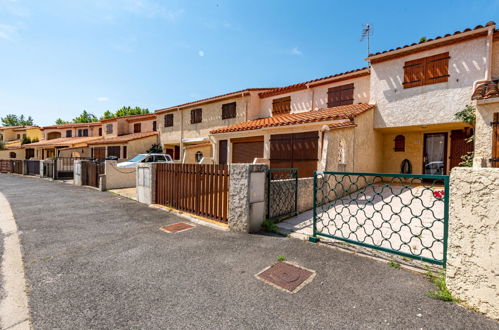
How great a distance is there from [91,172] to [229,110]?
30.9ft

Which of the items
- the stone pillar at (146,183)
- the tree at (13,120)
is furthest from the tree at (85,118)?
the stone pillar at (146,183)

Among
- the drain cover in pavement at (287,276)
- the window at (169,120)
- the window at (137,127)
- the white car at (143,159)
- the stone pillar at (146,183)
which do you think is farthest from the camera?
the window at (137,127)

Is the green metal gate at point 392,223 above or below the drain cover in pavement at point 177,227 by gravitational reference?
above

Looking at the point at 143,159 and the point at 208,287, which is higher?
the point at 143,159

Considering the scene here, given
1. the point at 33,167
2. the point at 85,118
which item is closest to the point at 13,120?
the point at 85,118

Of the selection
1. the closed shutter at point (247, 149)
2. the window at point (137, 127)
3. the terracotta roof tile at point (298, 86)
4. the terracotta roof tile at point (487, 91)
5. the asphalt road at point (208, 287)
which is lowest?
the asphalt road at point (208, 287)

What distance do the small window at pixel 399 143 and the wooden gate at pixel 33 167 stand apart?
25534 millimetres

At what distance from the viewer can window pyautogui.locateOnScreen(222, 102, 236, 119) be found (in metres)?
15.9

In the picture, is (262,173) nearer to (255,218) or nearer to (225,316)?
(255,218)

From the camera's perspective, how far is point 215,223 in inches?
208

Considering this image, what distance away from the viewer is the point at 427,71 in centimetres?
898

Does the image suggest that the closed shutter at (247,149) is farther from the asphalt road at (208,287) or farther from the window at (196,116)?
the asphalt road at (208,287)

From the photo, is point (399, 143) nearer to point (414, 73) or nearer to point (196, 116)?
point (414, 73)

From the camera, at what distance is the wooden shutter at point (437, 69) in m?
8.63
